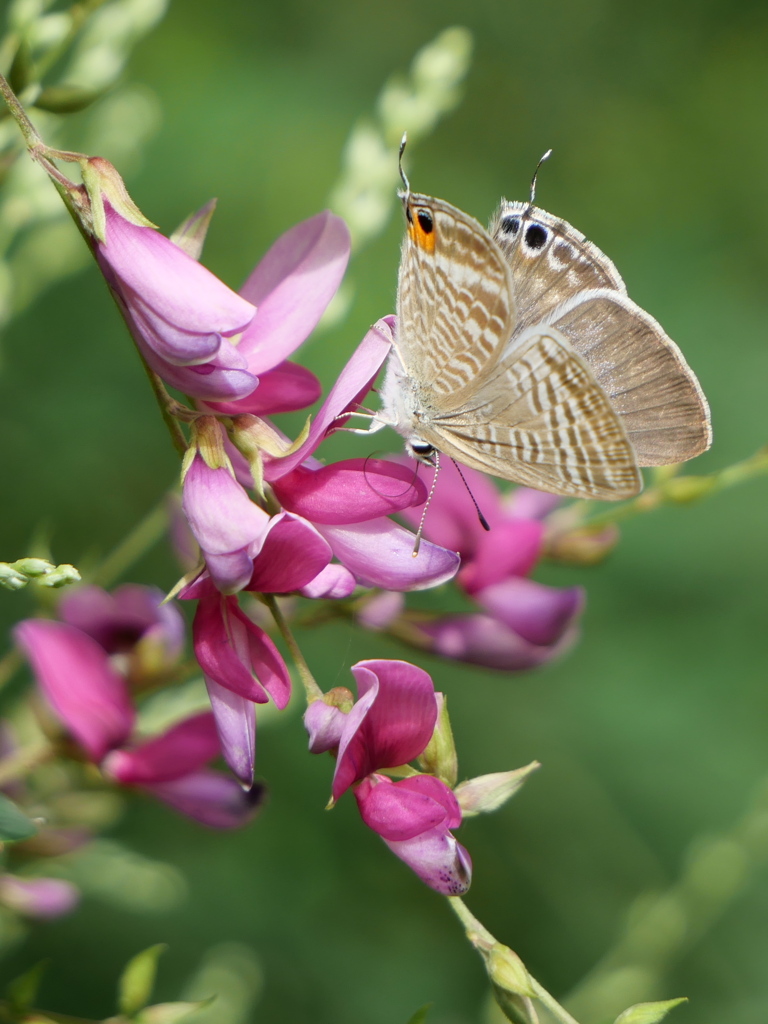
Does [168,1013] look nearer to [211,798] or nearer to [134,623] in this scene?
[211,798]

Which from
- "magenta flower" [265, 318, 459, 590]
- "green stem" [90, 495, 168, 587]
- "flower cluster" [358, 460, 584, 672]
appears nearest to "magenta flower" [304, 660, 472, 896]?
"magenta flower" [265, 318, 459, 590]

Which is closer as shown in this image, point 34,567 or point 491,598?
point 34,567

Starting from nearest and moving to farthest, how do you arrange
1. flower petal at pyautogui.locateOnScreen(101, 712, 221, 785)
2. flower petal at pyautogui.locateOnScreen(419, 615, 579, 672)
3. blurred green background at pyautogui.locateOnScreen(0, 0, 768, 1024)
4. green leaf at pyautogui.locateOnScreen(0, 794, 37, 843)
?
green leaf at pyautogui.locateOnScreen(0, 794, 37, 843) < flower petal at pyautogui.locateOnScreen(101, 712, 221, 785) < flower petal at pyautogui.locateOnScreen(419, 615, 579, 672) < blurred green background at pyautogui.locateOnScreen(0, 0, 768, 1024)

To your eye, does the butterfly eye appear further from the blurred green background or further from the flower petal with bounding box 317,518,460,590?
the blurred green background

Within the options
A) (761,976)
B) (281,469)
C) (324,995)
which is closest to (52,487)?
(324,995)

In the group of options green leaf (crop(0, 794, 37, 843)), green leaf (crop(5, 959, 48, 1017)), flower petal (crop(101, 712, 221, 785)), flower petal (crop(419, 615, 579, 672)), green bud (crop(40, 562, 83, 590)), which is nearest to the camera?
green bud (crop(40, 562, 83, 590))

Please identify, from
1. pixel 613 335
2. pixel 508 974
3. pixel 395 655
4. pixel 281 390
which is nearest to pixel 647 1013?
pixel 508 974

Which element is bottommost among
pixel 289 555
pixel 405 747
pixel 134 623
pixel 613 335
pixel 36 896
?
pixel 36 896
